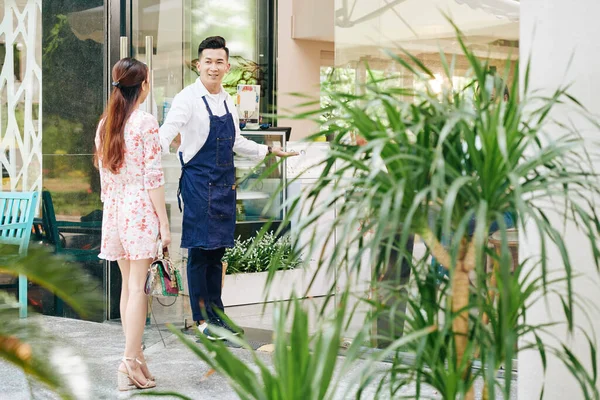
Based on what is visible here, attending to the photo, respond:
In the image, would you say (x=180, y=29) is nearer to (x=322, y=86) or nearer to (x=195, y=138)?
(x=195, y=138)

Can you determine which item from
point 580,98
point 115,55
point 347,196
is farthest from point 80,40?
point 347,196

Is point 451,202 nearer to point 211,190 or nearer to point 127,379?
point 127,379

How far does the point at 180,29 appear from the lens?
6602 mm

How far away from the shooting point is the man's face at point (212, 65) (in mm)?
5684

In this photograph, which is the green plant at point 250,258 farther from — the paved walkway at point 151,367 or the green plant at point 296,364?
the green plant at point 296,364

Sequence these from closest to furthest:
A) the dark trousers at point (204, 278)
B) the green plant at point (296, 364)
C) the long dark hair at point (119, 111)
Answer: the green plant at point (296, 364) < the long dark hair at point (119, 111) < the dark trousers at point (204, 278)

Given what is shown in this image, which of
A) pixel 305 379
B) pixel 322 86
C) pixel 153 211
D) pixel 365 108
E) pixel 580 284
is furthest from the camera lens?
pixel 153 211

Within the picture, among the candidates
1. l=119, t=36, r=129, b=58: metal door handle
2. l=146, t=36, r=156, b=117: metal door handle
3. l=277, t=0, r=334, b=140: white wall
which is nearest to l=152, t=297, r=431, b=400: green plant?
l=146, t=36, r=156, b=117: metal door handle

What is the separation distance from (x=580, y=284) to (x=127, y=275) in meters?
2.44

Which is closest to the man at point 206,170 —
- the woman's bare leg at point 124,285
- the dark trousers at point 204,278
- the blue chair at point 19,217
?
the dark trousers at point 204,278

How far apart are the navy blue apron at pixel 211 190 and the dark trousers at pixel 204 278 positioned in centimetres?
11

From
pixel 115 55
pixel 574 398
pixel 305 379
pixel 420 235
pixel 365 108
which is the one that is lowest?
pixel 574 398

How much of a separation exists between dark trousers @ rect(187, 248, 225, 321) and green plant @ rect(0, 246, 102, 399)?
3.63m

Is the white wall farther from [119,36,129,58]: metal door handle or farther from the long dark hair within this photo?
Answer: the long dark hair
